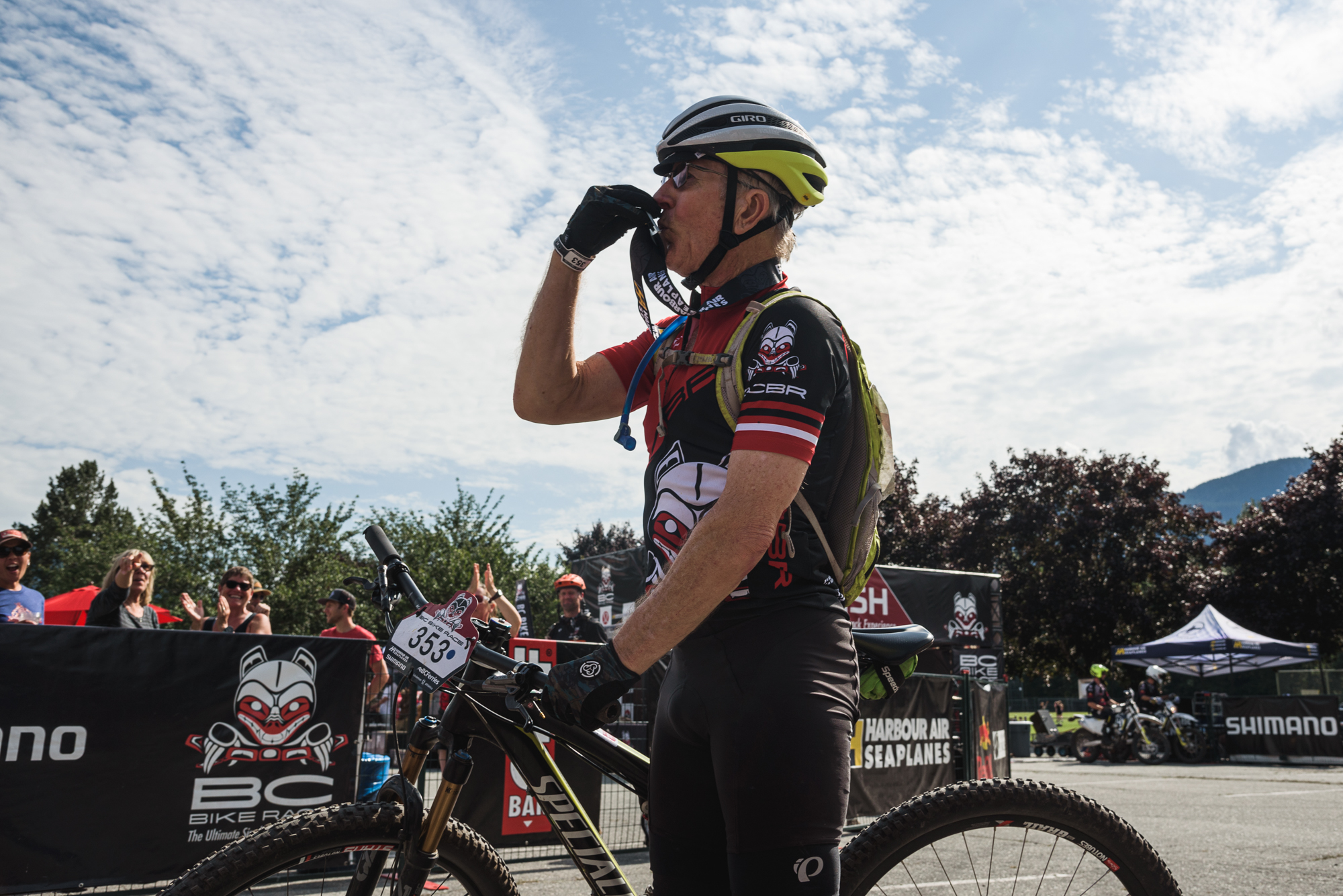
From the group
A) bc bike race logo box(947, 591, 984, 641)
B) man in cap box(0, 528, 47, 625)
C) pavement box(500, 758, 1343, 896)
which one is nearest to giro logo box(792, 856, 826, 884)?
pavement box(500, 758, 1343, 896)

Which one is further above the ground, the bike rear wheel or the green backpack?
the green backpack

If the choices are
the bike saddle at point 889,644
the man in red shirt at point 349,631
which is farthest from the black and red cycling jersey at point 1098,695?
the bike saddle at point 889,644

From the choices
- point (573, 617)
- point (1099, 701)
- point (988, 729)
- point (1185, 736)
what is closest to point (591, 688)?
point (573, 617)

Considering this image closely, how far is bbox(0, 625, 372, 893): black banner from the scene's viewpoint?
548 centimetres

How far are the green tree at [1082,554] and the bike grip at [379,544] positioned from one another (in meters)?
37.1

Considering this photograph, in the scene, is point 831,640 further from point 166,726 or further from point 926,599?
point 926,599

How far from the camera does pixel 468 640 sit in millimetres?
2006

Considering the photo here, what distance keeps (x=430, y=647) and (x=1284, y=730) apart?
2084 centimetres

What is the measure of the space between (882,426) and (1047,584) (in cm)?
3778

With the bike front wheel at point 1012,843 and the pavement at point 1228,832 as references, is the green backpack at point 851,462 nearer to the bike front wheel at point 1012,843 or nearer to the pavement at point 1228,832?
the bike front wheel at point 1012,843

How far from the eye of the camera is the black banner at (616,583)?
18031mm

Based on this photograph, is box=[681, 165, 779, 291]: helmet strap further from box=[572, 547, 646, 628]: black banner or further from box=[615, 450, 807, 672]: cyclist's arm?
box=[572, 547, 646, 628]: black banner

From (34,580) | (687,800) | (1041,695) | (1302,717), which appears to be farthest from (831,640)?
(34,580)

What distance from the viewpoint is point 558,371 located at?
231 cm
